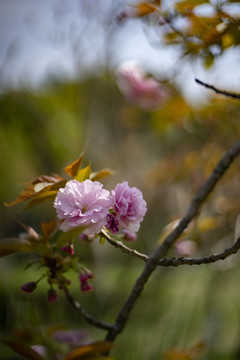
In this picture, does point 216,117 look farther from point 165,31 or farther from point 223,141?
point 165,31

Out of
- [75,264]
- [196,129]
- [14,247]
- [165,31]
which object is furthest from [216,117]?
[14,247]

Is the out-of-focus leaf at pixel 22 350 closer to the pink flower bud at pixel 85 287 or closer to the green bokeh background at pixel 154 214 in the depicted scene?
the pink flower bud at pixel 85 287

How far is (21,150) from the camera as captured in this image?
3611 mm

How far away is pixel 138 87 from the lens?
182 centimetres

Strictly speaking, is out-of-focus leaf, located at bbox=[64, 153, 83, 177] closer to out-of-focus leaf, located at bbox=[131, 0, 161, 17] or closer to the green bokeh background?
out-of-focus leaf, located at bbox=[131, 0, 161, 17]

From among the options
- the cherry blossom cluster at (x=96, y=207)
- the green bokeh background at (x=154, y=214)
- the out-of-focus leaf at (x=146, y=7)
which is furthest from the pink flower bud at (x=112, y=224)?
the green bokeh background at (x=154, y=214)

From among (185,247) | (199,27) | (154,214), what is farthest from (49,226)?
(154,214)

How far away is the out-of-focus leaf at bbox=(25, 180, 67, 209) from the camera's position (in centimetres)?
54

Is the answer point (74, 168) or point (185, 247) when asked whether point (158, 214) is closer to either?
point (185, 247)

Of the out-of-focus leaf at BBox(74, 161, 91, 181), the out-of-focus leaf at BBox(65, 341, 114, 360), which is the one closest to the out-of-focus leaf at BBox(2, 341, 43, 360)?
the out-of-focus leaf at BBox(65, 341, 114, 360)

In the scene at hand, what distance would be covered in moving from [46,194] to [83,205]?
0.07 m

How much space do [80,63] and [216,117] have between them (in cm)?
98

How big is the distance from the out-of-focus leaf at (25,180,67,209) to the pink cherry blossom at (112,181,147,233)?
0.11m

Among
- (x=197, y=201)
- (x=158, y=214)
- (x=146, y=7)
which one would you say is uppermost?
(x=146, y=7)
